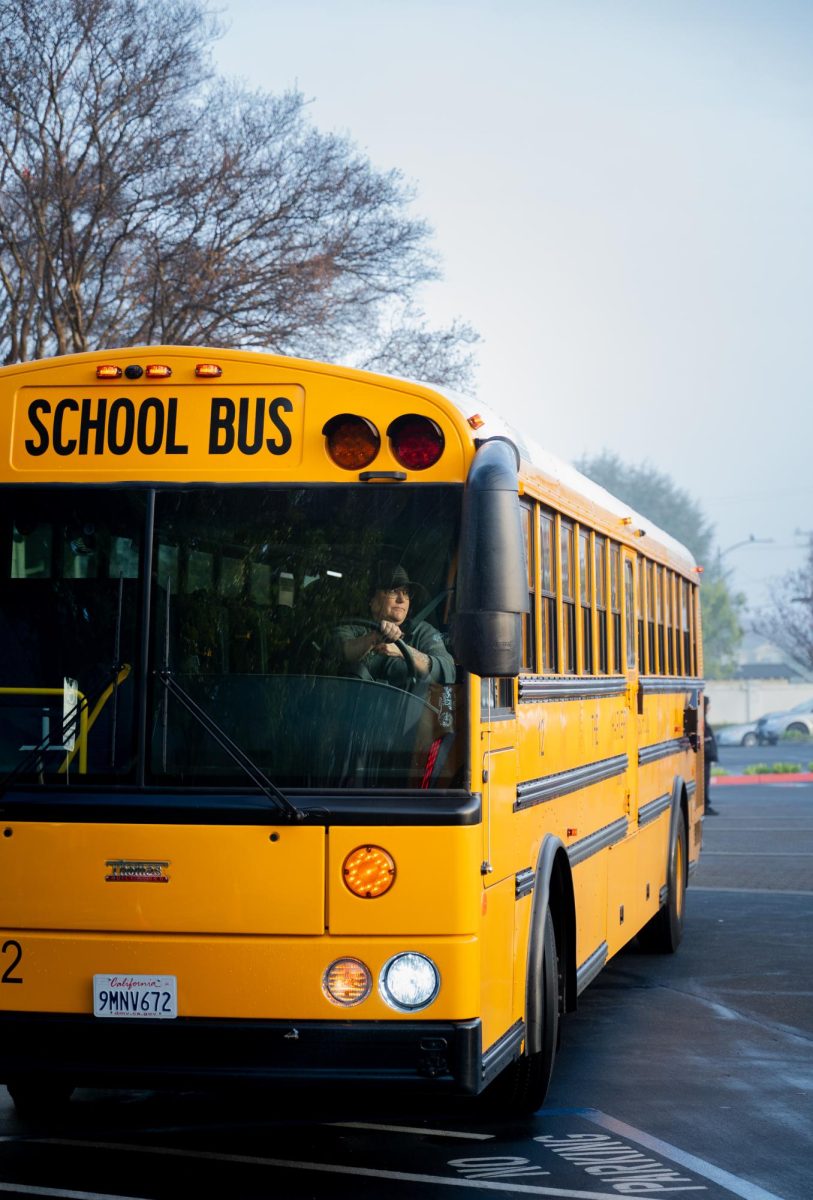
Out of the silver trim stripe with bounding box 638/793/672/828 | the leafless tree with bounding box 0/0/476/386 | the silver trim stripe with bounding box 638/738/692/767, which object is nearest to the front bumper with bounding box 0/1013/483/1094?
the silver trim stripe with bounding box 638/793/672/828

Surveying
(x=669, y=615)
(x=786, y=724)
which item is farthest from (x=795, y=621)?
(x=669, y=615)

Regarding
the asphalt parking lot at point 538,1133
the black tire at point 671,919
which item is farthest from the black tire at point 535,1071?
the black tire at point 671,919

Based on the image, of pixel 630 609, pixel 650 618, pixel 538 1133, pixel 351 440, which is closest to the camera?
pixel 351 440

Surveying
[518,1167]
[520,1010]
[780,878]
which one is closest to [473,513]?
[520,1010]

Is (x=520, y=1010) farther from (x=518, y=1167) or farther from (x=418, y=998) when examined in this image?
(x=418, y=998)

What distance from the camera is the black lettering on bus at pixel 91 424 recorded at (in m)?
6.25

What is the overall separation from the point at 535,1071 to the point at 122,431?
3007 mm

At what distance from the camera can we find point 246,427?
6.21 meters

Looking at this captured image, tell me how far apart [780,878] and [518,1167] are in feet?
38.3

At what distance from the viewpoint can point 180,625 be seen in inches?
237

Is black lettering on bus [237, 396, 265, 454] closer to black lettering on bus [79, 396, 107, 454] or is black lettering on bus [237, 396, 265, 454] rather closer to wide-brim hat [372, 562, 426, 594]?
black lettering on bus [79, 396, 107, 454]

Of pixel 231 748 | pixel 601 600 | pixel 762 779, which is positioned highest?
pixel 601 600

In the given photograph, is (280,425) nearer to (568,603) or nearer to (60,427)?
(60,427)

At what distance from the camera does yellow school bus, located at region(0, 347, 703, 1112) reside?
580cm
